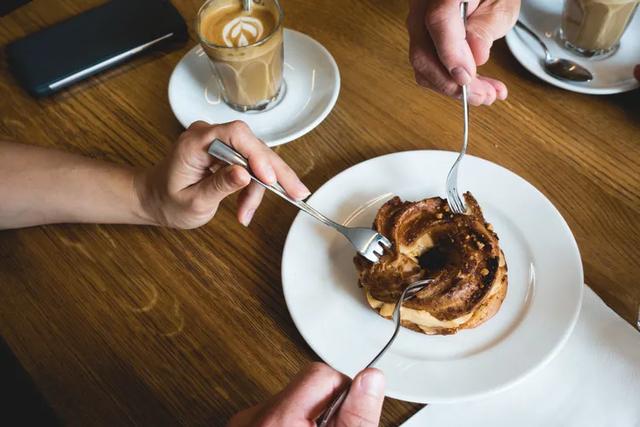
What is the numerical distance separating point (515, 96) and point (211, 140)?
586 mm

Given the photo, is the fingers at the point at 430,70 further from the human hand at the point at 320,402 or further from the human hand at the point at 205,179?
the human hand at the point at 320,402

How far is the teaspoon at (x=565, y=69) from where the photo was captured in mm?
1062

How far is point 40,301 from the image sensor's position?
0.87 meters

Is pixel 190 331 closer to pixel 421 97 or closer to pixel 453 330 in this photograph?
pixel 453 330

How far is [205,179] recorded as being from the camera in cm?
87

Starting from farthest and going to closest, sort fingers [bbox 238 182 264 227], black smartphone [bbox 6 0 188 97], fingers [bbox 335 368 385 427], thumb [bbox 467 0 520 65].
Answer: black smartphone [bbox 6 0 188 97]
thumb [bbox 467 0 520 65]
fingers [bbox 238 182 264 227]
fingers [bbox 335 368 385 427]

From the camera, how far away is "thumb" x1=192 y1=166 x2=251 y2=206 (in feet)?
2.60

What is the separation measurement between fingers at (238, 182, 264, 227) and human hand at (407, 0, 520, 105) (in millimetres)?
375

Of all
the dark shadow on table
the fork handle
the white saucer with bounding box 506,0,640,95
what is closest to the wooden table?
the white saucer with bounding box 506,0,640,95

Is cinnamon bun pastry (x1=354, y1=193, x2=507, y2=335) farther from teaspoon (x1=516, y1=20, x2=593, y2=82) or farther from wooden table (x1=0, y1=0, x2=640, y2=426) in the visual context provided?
teaspoon (x1=516, y1=20, x2=593, y2=82)

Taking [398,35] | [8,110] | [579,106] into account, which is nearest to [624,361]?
[579,106]

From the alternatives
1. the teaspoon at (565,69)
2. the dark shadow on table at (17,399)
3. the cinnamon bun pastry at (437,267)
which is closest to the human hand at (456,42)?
the teaspoon at (565,69)

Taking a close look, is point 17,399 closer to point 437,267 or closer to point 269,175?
point 269,175

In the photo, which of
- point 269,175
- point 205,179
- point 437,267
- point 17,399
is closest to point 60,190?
point 205,179
